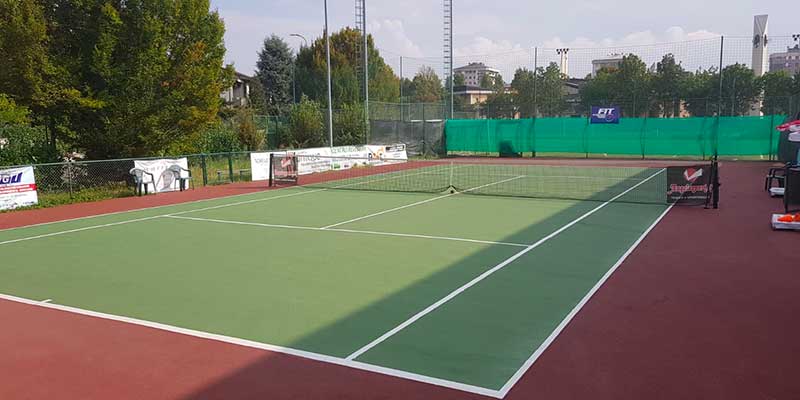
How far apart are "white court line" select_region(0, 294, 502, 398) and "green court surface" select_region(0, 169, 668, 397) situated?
1.2 inches

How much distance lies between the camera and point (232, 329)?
7020 mm

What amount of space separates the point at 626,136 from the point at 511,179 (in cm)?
1415

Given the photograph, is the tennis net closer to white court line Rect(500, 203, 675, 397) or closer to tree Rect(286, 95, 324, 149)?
tree Rect(286, 95, 324, 149)

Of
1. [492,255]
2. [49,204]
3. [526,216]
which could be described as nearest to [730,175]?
[526,216]

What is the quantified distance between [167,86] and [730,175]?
21956 millimetres

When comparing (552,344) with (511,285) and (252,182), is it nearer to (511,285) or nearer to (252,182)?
(511,285)

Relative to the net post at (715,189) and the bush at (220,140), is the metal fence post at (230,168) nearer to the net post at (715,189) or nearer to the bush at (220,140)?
the bush at (220,140)

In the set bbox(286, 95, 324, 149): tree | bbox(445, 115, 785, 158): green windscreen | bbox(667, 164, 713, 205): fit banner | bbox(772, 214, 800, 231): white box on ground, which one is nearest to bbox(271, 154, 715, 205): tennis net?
bbox(667, 164, 713, 205): fit banner

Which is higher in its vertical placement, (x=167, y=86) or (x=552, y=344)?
(x=167, y=86)

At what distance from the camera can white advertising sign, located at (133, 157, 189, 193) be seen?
21062mm

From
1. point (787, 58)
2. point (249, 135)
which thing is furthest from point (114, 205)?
point (787, 58)

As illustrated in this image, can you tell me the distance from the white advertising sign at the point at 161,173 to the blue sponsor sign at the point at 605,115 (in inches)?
951

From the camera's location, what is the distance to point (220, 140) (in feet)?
104

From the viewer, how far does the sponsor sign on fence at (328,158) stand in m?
25.0
